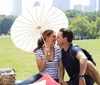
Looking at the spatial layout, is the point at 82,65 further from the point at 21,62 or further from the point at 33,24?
the point at 21,62

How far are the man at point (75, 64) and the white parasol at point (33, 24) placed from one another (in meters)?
0.34

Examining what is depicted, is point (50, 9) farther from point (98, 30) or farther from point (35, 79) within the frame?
point (98, 30)

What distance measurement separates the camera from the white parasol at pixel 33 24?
3.17 m

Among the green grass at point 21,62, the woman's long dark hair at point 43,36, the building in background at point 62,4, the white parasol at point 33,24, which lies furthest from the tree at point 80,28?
the building in background at point 62,4

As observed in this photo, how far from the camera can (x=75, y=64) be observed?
289cm

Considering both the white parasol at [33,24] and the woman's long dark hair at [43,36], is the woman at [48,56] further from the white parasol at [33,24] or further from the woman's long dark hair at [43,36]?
the white parasol at [33,24]

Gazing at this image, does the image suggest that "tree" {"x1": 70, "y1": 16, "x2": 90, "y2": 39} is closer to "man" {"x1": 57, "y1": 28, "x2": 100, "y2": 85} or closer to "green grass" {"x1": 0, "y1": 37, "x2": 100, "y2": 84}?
"green grass" {"x1": 0, "y1": 37, "x2": 100, "y2": 84}

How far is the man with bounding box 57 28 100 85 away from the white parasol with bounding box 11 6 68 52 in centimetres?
34

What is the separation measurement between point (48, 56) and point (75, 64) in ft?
0.96

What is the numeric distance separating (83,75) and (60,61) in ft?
1.07

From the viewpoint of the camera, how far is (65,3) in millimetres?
94812

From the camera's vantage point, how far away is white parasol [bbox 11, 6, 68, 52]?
10.4 ft

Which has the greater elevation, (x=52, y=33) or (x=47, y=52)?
(x=52, y=33)

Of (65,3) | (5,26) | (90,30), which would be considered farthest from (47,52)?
(65,3)
